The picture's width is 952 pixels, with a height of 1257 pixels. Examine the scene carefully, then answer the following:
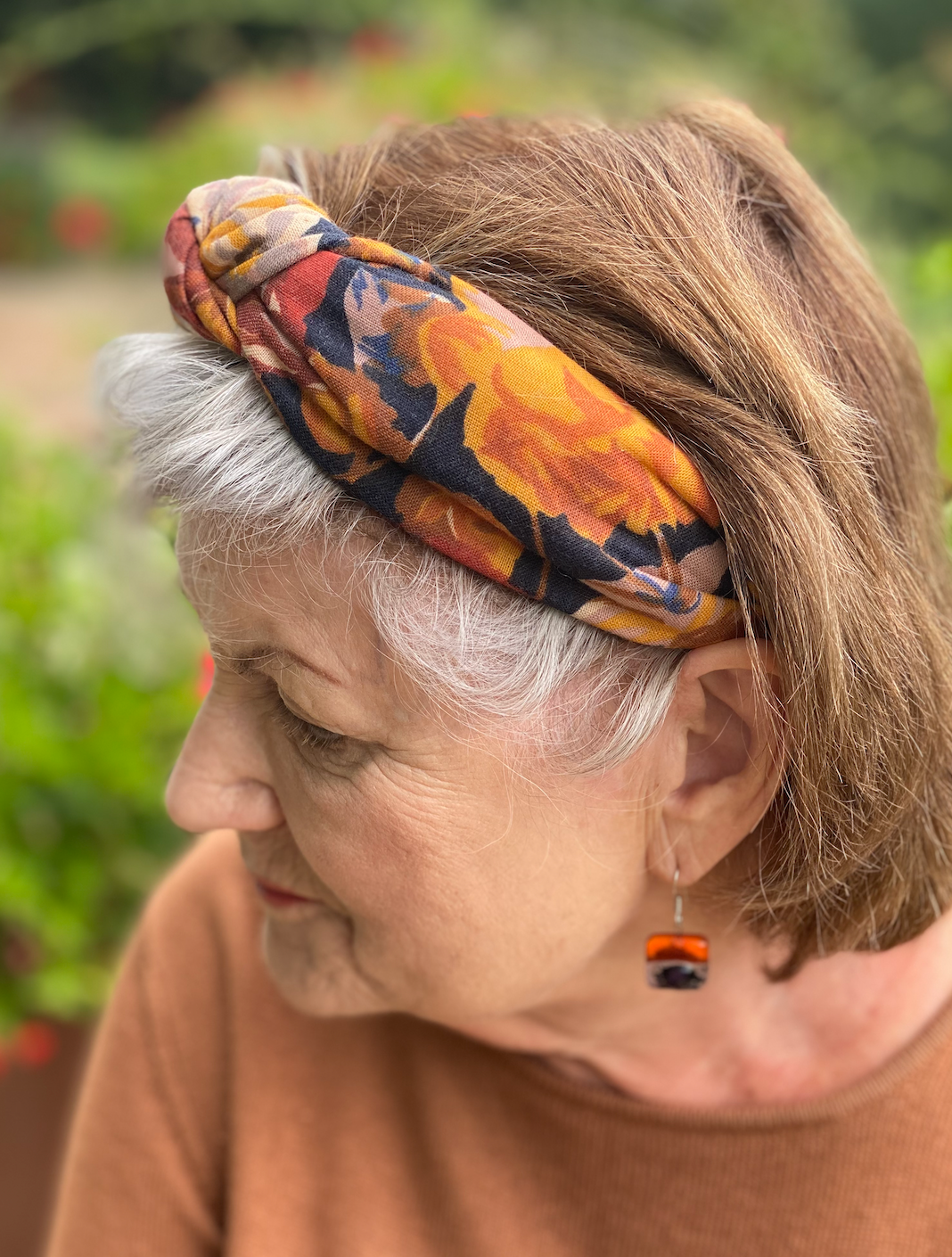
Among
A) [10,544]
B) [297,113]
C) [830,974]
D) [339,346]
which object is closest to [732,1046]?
[830,974]

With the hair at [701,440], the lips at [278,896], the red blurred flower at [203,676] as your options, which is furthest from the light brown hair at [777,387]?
the red blurred flower at [203,676]

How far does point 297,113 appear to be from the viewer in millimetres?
8016

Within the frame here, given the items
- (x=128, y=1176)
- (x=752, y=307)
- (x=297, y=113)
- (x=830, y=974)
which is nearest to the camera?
(x=752, y=307)

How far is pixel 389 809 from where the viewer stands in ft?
4.19

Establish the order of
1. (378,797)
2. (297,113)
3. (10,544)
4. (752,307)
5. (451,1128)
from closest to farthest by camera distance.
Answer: (752,307) → (378,797) → (451,1128) → (10,544) → (297,113)

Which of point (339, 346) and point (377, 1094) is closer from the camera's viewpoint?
point (339, 346)

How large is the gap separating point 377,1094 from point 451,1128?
128 mm

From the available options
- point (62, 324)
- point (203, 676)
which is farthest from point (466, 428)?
point (62, 324)

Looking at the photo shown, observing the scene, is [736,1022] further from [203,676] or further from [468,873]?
[203,676]

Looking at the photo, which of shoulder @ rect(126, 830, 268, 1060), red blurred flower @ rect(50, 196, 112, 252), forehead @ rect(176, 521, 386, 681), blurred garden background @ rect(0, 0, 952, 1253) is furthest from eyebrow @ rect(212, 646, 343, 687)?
red blurred flower @ rect(50, 196, 112, 252)

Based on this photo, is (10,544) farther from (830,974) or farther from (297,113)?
(297,113)

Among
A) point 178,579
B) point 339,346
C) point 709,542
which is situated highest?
point 339,346

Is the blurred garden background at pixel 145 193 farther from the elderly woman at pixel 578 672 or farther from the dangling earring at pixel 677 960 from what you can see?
the dangling earring at pixel 677 960

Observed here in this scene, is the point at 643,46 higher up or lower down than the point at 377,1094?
higher up
